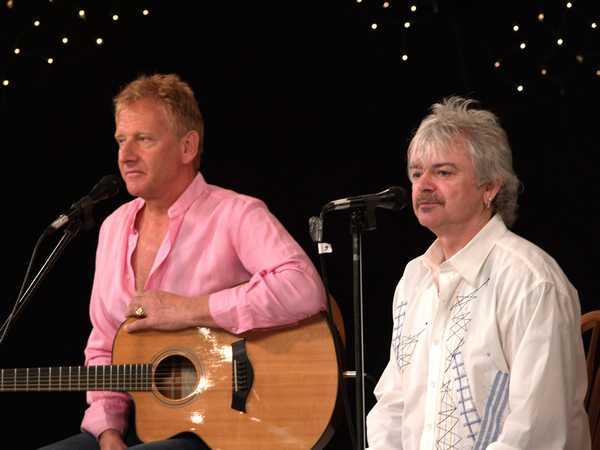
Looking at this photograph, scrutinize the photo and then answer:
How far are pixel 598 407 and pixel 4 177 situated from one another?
10.3ft

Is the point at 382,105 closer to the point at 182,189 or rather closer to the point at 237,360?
the point at 182,189

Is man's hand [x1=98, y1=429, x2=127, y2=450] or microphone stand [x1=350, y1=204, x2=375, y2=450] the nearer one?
microphone stand [x1=350, y1=204, x2=375, y2=450]

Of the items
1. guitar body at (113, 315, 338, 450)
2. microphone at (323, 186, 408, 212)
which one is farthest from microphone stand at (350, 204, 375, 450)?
guitar body at (113, 315, 338, 450)

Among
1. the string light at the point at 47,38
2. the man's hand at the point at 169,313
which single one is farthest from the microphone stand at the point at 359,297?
the string light at the point at 47,38

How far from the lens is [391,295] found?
180 inches

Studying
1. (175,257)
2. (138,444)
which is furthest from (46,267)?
(138,444)

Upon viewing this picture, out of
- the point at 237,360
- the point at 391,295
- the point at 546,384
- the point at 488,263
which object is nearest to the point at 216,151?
the point at 391,295

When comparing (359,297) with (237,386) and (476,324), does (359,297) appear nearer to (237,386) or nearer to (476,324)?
(476,324)

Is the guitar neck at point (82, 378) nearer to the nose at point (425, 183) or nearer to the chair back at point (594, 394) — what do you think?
the nose at point (425, 183)

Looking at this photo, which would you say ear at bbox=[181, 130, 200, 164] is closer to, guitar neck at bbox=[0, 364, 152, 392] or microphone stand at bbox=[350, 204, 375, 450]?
guitar neck at bbox=[0, 364, 152, 392]

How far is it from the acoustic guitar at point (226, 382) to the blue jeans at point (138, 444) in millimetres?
34

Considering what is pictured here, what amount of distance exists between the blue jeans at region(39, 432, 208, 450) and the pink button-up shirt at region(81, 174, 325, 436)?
47 mm

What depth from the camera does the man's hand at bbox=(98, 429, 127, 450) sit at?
3.73 metres

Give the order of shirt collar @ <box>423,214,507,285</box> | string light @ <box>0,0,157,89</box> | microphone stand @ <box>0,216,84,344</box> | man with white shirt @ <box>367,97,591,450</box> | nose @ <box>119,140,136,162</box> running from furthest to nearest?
string light @ <box>0,0,157,89</box>, nose @ <box>119,140,136,162</box>, microphone stand @ <box>0,216,84,344</box>, shirt collar @ <box>423,214,507,285</box>, man with white shirt @ <box>367,97,591,450</box>
